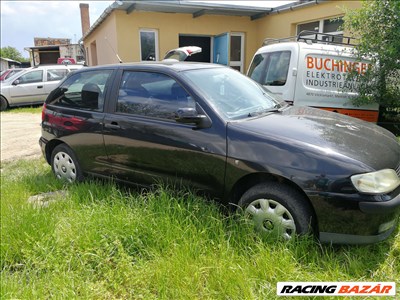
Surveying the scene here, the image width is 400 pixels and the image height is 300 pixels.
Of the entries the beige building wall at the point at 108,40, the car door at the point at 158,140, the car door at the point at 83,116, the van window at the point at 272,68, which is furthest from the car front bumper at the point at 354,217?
the beige building wall at the point at 108,40

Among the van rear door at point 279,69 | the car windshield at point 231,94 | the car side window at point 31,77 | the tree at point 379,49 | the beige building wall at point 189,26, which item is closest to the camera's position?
the car windshield at point 231,94

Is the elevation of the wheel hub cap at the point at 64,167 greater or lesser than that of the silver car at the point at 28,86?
lesser

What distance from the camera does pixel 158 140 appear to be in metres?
3.31

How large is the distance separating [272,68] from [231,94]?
9.70 feet

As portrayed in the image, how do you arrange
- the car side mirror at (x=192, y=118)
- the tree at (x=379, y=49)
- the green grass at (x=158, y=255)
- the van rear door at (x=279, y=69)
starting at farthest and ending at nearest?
the van rear door at (x=279, y=69) → the tree at (x=379, y=49) → the car side mirror at (x=192, y=118) → the green grass at (x=158, y=255)

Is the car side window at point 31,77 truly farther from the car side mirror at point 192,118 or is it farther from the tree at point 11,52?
the tree at point 11,52

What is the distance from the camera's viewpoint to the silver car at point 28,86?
1330cm

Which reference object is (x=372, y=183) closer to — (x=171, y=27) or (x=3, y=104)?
(x=171, y=27)

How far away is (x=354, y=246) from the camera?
267 cm

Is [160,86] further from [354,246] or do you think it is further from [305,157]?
[354,246]

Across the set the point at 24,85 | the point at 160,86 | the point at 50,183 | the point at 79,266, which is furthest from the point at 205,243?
the point at 24,85

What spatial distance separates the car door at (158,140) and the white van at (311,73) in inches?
121

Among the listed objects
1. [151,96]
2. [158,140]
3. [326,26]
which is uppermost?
[326,26]

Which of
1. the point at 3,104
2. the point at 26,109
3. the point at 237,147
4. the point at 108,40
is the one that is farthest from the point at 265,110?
the point at 3,104
